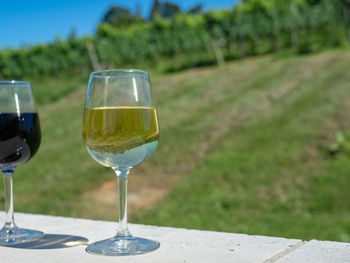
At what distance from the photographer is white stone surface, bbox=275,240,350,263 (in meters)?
1.24

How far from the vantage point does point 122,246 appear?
4.64 ft

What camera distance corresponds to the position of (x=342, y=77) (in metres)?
11.5

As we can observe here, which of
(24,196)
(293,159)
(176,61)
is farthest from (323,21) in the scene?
(24,196)

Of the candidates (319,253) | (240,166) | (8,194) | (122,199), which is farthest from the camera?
(240,166)

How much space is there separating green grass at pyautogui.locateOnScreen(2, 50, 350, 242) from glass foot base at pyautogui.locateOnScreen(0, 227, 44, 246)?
11.6 ft

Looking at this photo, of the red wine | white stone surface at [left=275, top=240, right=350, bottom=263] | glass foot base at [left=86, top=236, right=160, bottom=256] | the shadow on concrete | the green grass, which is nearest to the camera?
white stone surface at [left=275, top=240, right=350, bottom=263]

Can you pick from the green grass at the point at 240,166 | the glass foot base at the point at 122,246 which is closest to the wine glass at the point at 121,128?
the glass foot base at the point at 122,246

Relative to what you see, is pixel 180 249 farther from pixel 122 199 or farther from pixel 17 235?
pixel 17 235

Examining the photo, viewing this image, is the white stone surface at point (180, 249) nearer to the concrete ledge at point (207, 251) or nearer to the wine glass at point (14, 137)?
the concrete ledge at point (207, 251)

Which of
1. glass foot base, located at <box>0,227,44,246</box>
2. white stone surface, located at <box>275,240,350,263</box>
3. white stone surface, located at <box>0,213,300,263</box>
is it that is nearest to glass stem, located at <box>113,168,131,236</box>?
white stone surface, located at <box>0,213,300,263</box>

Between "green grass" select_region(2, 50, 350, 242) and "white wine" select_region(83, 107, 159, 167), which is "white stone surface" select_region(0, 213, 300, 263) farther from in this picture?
"green grass" select_region(2, 50, 350, 242)

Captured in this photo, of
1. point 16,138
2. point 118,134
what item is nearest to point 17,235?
point 16,138

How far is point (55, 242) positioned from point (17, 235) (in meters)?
0.18

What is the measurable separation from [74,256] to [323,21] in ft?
71.7
